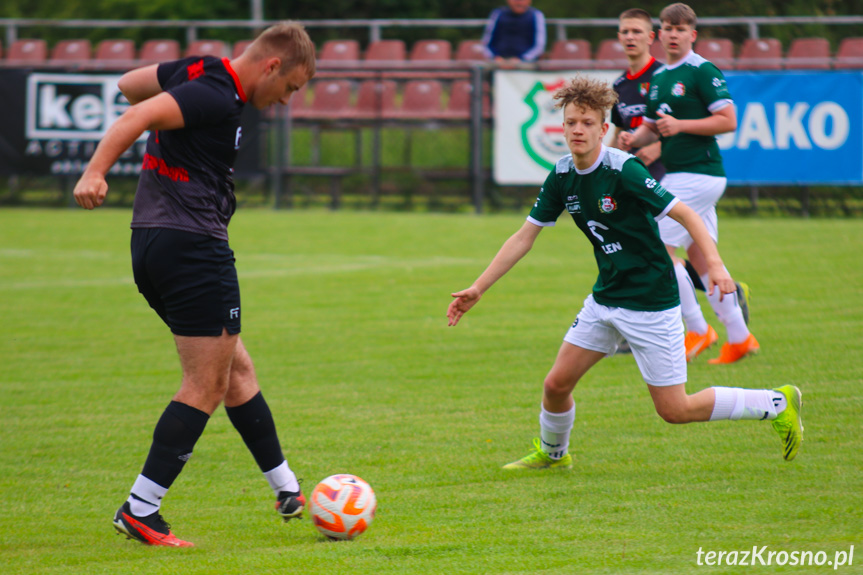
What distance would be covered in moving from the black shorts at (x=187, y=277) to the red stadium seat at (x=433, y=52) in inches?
604

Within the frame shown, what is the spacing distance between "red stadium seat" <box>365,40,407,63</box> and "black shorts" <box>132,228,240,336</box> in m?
14.9

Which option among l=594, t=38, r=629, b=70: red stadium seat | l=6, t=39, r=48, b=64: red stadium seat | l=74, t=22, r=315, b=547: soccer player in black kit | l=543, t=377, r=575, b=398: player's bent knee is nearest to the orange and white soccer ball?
l=74, t=22, r=315, b=547: soccer player in black kit

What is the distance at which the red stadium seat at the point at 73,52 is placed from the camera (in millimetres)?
19859

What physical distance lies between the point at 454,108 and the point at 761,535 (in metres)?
13.0

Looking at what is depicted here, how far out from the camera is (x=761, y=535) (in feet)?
12.3

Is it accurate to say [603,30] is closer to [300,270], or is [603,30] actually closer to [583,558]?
[300,270]

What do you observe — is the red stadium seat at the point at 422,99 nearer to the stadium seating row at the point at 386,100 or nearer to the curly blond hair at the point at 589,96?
the stadium seating row at the point at 386,100

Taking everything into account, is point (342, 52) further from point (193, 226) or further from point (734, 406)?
point (193, 226)

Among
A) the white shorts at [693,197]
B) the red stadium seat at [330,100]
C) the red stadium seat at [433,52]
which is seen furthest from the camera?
the red stadium seat at [433,52]

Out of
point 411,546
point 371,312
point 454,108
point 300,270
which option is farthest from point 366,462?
point 454,108

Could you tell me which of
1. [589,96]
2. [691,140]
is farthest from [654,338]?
[691,140]

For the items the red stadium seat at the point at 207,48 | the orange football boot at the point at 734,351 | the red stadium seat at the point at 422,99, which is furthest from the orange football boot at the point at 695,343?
the red stadium seat at the point at 207,48

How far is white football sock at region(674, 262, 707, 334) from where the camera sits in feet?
22.8

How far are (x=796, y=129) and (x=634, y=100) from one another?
7.71 m
